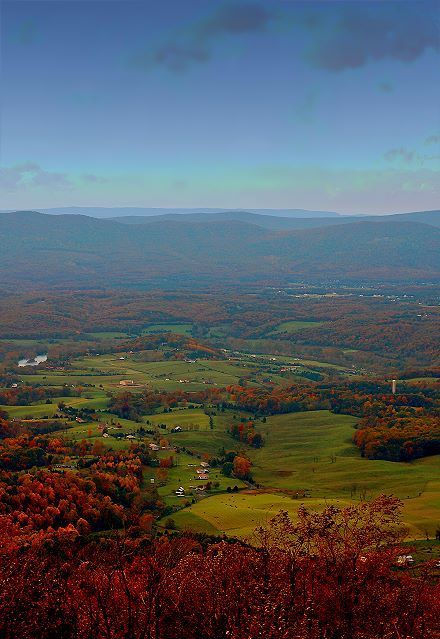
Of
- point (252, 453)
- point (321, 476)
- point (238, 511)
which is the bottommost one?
point (252, 453)

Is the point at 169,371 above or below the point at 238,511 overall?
below

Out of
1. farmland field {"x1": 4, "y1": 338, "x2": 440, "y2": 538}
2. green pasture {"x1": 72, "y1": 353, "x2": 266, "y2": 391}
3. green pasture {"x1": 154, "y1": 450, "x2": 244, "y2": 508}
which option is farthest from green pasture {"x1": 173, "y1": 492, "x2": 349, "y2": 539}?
green pasture {"x1": 72, "y1": 353, "x2": 266, "y2": 391}

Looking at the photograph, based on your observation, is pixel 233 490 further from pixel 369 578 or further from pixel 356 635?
pixel 356 635

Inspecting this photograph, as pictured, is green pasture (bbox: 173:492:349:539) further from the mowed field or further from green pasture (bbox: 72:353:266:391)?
green pasture (bbox: 72:353:266:391)

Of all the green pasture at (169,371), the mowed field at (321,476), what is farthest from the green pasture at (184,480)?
the green pasture at (169,371)

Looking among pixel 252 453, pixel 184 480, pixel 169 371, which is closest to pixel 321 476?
pixel 184 480

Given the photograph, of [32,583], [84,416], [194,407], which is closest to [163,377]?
[194,407]

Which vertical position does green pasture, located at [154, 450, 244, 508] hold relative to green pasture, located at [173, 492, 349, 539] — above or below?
below

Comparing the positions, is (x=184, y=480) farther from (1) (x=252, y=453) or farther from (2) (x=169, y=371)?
(2) (x=169, y=371)
